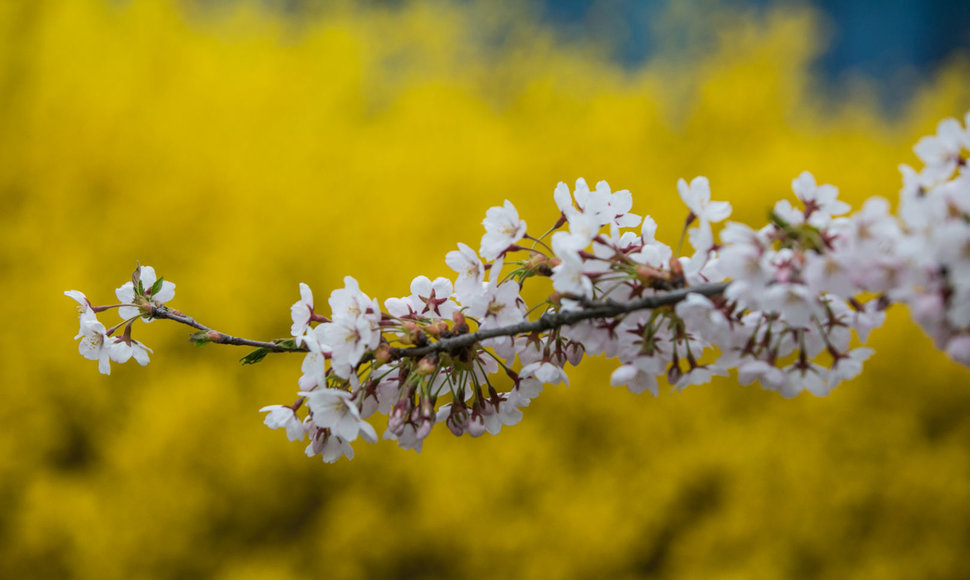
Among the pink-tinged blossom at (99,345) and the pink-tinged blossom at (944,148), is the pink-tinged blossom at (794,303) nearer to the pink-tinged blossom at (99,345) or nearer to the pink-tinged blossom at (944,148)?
the pink-tinged blossom at (944,148)

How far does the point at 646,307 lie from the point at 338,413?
0.16 metres

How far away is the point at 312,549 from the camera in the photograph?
4.84ft

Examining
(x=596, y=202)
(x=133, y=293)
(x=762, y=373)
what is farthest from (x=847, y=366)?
(x=133, y=293)

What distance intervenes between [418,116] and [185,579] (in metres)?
1.13

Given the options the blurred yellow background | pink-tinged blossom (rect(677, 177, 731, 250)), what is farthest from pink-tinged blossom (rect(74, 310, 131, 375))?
the blurred yellow background

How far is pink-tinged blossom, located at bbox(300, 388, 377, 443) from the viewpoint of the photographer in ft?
1.14

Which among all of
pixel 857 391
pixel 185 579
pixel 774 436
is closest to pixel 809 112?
pixel 857 391

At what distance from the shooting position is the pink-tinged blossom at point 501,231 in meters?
0.37

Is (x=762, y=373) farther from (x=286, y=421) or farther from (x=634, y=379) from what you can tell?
(x=286, y=421)

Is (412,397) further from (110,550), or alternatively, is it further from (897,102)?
(897,102)

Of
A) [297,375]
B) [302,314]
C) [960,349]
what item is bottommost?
[960,349]

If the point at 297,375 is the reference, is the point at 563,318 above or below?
below

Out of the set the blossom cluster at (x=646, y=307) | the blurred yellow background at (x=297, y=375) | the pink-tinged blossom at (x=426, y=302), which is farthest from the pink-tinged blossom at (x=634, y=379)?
the blurred yellow background at (x=297, y=375)

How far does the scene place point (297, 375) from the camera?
1.46 m
